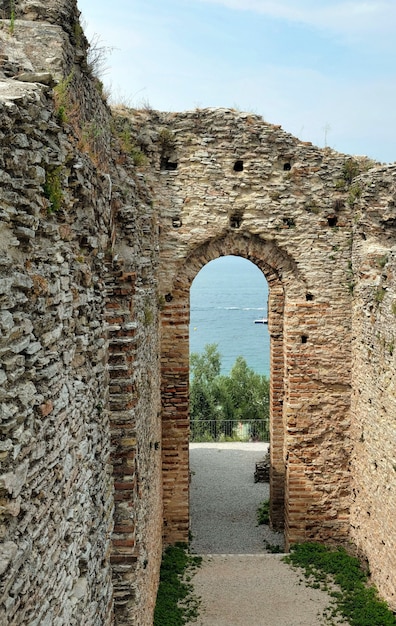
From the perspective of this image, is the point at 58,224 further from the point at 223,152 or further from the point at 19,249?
the point at 223,152

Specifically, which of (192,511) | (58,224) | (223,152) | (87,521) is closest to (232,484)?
(192,511)

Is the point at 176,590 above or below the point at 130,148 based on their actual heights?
below

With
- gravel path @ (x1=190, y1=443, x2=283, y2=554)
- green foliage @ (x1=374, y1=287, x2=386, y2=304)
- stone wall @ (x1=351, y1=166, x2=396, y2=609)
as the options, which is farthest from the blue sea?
green foliage @ (x1=374, y1=287, x2=386, y2=304)

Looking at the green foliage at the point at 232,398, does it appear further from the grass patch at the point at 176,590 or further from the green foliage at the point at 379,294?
Result: the green foliage at the point at 379,294

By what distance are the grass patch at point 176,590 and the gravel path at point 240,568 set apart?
15cm

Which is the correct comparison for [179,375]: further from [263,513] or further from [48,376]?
[48,376]

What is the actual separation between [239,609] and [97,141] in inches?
260

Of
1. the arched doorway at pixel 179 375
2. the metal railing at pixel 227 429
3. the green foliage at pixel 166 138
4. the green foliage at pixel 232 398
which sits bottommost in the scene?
the metal railing at pixel 227 429

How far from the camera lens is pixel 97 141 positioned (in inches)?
209

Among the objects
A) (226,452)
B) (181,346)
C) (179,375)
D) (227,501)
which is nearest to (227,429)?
(226,452)

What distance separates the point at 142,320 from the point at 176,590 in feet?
14.5

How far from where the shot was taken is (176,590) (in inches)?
329

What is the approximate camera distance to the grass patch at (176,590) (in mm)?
7613

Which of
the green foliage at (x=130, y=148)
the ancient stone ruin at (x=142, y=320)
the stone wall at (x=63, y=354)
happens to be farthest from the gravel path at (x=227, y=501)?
the green foliage at (x=130, y=148)
